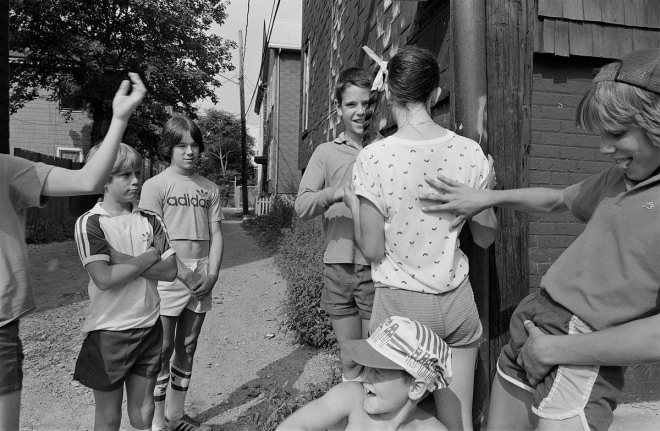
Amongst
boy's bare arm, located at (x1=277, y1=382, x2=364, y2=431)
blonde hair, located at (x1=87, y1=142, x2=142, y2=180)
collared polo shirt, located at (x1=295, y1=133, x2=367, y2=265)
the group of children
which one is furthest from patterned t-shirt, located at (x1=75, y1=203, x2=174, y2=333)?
boy's bare arm, located at (x1=277, y1=382, x2=364, y2=431)

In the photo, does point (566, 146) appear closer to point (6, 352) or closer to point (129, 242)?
point (129, 242)

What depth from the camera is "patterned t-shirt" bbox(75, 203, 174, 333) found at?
2.21 metres

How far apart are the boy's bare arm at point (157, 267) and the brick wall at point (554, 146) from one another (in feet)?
7.04

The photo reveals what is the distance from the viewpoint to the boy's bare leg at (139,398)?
231cm

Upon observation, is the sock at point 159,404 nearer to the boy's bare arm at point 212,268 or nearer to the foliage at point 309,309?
the boy's bare arm at point 212,268

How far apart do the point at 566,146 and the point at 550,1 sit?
0.88m

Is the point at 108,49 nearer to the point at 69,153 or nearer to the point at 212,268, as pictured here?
the point at 69,153

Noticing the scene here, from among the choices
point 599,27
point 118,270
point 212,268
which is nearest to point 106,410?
point 118,270

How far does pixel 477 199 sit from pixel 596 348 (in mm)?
699

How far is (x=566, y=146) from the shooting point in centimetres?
321

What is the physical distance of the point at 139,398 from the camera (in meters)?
2.31

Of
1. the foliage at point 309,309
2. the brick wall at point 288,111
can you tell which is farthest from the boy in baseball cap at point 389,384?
the brick wall at point 288,111

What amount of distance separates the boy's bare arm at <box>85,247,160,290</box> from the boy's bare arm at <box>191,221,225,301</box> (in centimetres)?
56

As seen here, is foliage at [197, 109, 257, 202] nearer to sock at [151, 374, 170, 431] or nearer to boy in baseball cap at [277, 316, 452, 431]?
sock at [151, 374, 170, 431]
